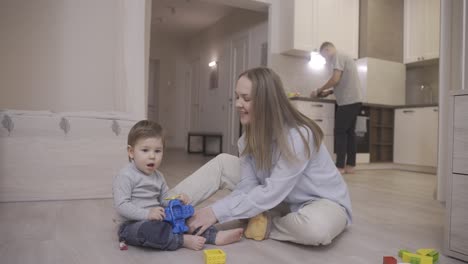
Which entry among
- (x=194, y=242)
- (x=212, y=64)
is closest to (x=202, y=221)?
(x=194, y=242)

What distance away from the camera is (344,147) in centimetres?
418

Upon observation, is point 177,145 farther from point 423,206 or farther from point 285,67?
point 423,206

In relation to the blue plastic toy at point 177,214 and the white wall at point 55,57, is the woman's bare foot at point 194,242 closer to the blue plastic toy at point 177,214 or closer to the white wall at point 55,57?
the blue plastic toy at point 177,214

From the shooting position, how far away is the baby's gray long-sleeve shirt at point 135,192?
133 centimetres

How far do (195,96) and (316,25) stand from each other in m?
4.25

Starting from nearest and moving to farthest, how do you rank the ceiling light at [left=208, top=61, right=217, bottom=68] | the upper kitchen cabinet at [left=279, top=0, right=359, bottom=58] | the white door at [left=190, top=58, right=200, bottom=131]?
the upper kitchen cabinet at [left=279, top=0, right=359, bottom=58]
the ceiling light at [left=208, top=61, right=217, bottom=68]
the white door at [left=190, top=58, right=200, bottom=131]

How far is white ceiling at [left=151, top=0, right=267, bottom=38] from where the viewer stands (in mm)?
6500

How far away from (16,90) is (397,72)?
4785mm

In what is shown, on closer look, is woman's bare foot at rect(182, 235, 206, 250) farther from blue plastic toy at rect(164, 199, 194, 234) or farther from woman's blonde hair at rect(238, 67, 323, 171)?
woman's blonde hair at rect(238, 67, 323, 171)

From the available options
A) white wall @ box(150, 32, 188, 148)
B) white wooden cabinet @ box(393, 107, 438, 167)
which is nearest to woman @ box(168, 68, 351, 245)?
white wooden cabinet @ box(393, 107, 438, 167)

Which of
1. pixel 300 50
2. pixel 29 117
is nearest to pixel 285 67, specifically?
Answer: pixel 300 50

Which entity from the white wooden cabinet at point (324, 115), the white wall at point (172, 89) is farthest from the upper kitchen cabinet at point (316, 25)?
the white wall at point (172, 89)

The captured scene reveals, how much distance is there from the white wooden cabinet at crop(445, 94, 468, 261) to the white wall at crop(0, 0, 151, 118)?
2557 mm

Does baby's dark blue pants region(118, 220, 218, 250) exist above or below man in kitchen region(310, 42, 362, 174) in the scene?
below
